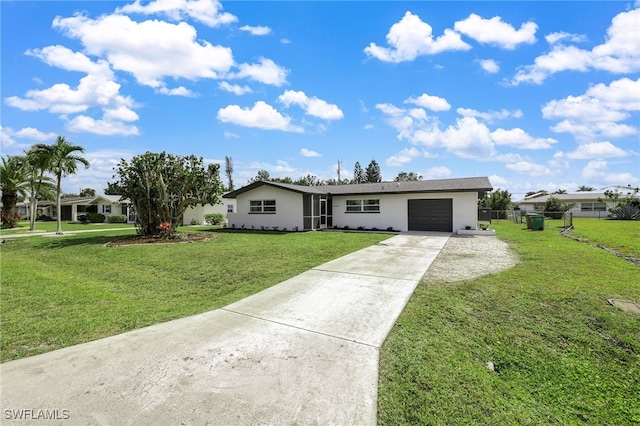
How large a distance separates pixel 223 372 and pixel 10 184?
31115 millimetres

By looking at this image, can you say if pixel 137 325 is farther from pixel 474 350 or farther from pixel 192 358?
pixel 474 350

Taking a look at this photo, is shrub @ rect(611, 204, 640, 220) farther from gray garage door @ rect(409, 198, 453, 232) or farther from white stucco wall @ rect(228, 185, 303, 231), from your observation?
white stucco wall @ rect(228, 185, 303, 231)

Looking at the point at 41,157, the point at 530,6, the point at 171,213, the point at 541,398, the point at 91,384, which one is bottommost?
the point at 541,398

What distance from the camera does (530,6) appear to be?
10000 millimetres

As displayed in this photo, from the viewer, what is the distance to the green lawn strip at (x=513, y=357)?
261 centimetres

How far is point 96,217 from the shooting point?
3244cm

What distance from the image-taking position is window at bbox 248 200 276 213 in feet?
67.5

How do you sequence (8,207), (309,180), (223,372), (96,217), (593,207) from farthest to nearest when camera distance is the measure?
1. (309,180)
2. (593,207)
3. (96,217)
4. (8,207)
5. (223,372)

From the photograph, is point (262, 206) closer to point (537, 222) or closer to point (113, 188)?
point (113, 188)

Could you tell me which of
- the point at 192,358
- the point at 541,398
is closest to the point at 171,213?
the point at 192,358

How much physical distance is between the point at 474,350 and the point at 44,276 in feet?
32.7

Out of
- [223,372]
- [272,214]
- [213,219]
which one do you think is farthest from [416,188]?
[213,219]

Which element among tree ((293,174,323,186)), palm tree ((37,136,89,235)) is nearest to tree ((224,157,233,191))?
tree ((293,174,323,186))

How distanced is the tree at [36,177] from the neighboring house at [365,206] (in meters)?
11.9
